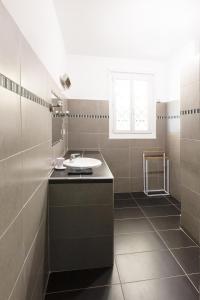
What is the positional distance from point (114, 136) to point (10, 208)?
9.72 ft

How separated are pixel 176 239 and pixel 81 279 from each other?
1.12 metres

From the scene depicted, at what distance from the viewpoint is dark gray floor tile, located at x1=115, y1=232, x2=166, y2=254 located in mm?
2064

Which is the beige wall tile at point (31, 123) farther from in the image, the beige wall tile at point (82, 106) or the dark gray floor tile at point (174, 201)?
the dark gray floor tile at point (174, 201)

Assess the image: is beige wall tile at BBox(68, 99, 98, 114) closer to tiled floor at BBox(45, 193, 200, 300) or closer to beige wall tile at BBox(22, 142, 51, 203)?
tiled floor at BBox(45, 193, 200, 300)

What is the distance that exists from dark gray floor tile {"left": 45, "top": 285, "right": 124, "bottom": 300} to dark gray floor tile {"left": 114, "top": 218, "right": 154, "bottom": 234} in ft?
2.80

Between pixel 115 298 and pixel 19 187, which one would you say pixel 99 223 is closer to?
pixel 115 298

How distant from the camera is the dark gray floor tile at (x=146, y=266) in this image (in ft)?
5.60

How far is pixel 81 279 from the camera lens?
1672 millimetres

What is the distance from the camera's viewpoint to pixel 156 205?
124 inches

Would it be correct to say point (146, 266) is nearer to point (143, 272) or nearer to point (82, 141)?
point (143, 272)

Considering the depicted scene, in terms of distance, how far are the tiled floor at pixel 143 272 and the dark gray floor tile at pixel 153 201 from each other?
22.1 inches

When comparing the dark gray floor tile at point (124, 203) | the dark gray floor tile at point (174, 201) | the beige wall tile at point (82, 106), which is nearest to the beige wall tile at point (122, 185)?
the dark gray floor tile at point (124, 203)

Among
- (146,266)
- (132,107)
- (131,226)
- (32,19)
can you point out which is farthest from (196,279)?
(132,107)

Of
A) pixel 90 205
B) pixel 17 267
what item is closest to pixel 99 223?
pixel 90 205
